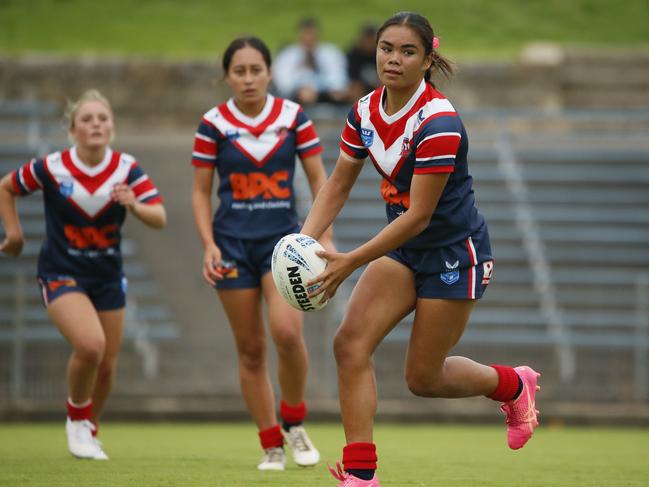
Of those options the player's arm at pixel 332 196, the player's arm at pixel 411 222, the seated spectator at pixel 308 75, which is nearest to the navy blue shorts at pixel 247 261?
the player's arm at pixel 332 196

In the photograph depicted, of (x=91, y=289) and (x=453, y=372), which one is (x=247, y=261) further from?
(x=453, y=372)

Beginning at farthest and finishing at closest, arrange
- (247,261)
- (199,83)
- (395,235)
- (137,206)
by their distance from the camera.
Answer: (199,83) → (137,206) → (247,261) → (395,235)

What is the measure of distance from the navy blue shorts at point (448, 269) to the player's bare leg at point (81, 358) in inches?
95.1

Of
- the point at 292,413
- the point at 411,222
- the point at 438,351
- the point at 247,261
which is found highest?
the point at 411,222

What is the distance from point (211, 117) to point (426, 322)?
88.1 inches

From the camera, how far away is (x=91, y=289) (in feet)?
24.6

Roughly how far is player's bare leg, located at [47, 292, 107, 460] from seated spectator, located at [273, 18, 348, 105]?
22.5ft

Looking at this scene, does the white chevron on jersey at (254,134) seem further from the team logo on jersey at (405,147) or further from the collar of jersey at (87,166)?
the team logo on jersey at (405,147)

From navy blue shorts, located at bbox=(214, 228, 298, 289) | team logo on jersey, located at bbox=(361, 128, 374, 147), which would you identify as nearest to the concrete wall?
navy blue shorts, located at bbox=(214, 228, 298, 289)

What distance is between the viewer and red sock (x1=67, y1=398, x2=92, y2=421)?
7.35m

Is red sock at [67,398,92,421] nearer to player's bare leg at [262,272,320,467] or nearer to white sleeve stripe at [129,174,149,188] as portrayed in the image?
player's bare leg at [262,272,320,467]

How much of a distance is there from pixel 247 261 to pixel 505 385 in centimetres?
175

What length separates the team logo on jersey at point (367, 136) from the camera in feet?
17.9

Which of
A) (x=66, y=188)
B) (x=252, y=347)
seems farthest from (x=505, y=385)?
(x=66, y=188)
